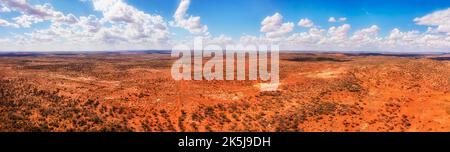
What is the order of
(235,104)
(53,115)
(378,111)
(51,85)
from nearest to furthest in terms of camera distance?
(53,115), (378,111), (235,104), (51,85)

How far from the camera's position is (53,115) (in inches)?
824

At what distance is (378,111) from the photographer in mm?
24062

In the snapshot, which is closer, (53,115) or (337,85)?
(53,115)

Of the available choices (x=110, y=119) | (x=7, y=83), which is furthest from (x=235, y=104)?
(x=7, y=83)

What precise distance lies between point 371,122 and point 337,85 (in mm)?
11666
